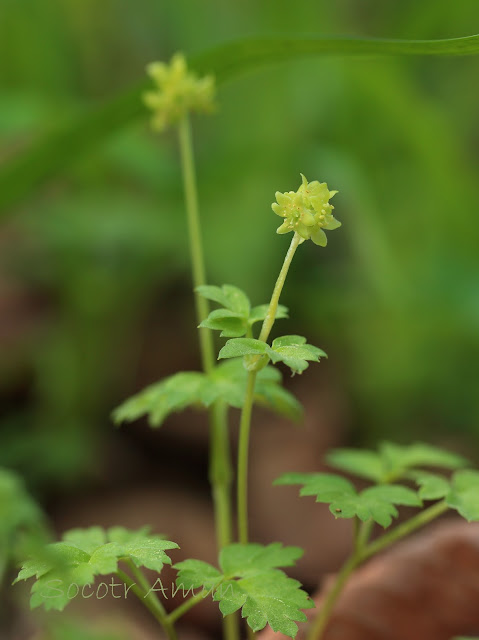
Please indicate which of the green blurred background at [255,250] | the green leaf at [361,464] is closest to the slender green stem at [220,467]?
the green leaf at [361,464]

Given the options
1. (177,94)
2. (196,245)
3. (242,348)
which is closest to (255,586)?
(242,348)

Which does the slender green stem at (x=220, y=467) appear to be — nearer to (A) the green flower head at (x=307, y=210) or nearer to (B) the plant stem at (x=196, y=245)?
(B) the plant stem at (x=196, y=245)

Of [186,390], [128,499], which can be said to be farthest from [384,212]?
[186,390]

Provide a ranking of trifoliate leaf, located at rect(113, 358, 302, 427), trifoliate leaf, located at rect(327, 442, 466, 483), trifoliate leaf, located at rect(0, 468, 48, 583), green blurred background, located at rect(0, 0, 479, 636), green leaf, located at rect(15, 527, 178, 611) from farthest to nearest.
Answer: green blurred background, located at rect(0, 0, 479, 636) → trifoliate leaf, located at rect(327, 442, 466, 483) → trifoliate leaf, located at rect(113, 358, 302, 427) → green leaf, located at rect(15, 527, 178, 611) → trifoliate leaf, located at rect(0, 468, 48, 583)

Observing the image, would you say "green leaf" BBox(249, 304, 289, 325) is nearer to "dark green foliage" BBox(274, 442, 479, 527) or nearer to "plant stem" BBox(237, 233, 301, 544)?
"plant stem" BBox(237, 233, 301, 544)

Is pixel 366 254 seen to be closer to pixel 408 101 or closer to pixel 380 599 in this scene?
pixel 408 101

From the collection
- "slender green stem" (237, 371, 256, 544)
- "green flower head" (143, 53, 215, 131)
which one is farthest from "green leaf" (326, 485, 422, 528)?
"green flower head" (143, 53, 215, 131)
